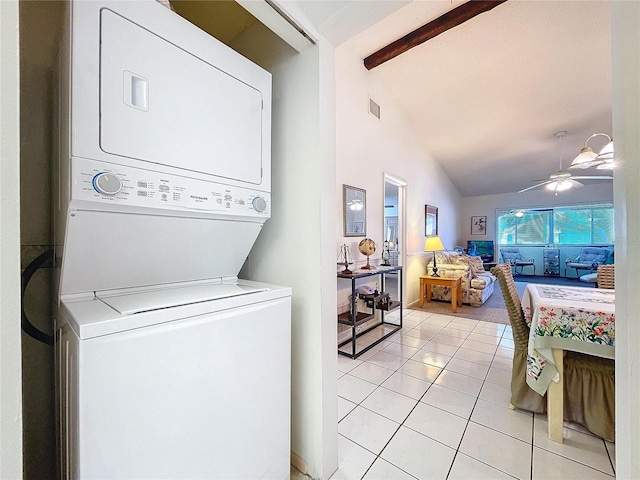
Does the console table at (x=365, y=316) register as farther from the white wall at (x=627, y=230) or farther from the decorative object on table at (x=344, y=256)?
the white wall at (x=627, y=230)

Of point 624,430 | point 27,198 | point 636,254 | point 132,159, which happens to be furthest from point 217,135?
point 624,430

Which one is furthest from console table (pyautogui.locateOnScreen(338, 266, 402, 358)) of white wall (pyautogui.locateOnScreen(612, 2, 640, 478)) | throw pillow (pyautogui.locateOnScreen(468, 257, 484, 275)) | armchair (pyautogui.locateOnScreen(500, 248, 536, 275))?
armchair (pyautogui.locateOnScreen(500, 248, 536, 275))

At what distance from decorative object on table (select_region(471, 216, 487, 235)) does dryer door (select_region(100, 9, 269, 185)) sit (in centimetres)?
909

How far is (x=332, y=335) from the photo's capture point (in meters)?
1.31

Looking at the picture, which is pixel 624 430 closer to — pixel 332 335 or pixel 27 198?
pixel 332 335

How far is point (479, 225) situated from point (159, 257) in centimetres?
946

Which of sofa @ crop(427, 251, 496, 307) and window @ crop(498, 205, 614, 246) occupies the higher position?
window @ crop(498, 205, 614, 246)

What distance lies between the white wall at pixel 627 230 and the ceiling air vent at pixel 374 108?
325 cm

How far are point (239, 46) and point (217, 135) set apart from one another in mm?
970

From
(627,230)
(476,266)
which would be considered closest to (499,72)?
(476,266)

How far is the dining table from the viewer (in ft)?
4.64

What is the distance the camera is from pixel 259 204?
1.15m

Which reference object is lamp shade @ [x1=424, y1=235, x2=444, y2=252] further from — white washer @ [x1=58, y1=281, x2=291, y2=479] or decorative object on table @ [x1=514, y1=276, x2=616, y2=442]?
white washer @ [x1=58, y1=281, x2=291, y2=479]

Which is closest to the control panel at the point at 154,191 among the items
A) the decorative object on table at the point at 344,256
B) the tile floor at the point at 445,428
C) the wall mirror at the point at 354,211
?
the tile floor at the point at 445,428
